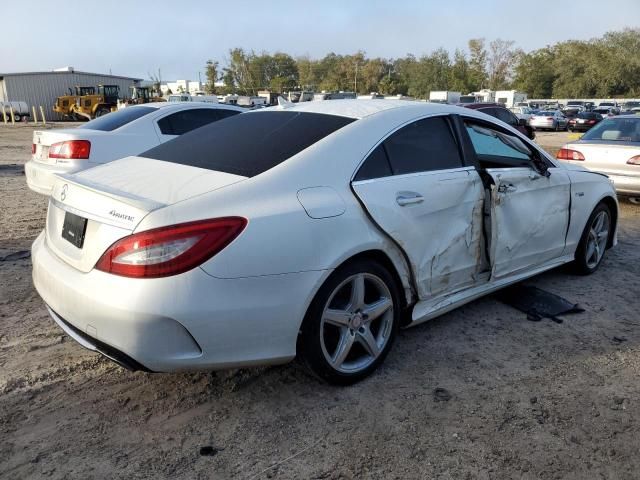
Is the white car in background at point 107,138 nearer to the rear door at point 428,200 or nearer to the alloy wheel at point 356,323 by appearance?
the rear door at point 428,200

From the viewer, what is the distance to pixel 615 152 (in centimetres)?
773

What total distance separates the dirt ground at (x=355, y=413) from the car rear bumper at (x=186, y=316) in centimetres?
38

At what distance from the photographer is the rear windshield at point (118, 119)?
23.1 feet

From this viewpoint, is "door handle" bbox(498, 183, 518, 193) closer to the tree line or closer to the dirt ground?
the dirt ground

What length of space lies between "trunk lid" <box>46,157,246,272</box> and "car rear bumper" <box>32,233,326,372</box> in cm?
14

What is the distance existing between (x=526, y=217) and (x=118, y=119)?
546cm

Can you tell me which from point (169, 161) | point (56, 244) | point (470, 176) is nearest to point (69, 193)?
point (56, 244)

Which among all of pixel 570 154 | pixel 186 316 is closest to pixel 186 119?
pixel 570 154

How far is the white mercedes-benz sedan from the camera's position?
2.37 meters

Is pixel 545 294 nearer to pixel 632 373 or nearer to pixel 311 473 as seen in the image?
pixel 632 373

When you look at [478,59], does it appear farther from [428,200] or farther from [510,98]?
[428,200]

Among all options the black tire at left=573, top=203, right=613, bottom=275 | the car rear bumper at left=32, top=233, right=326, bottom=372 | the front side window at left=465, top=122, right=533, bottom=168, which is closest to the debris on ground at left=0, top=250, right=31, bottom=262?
the car rear bumper at left=32, top=233, right=326, bottom=372

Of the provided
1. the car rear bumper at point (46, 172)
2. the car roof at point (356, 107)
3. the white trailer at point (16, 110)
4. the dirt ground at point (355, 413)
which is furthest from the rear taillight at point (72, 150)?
the white trailer at point (16, 110)

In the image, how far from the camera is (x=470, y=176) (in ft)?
11.8
